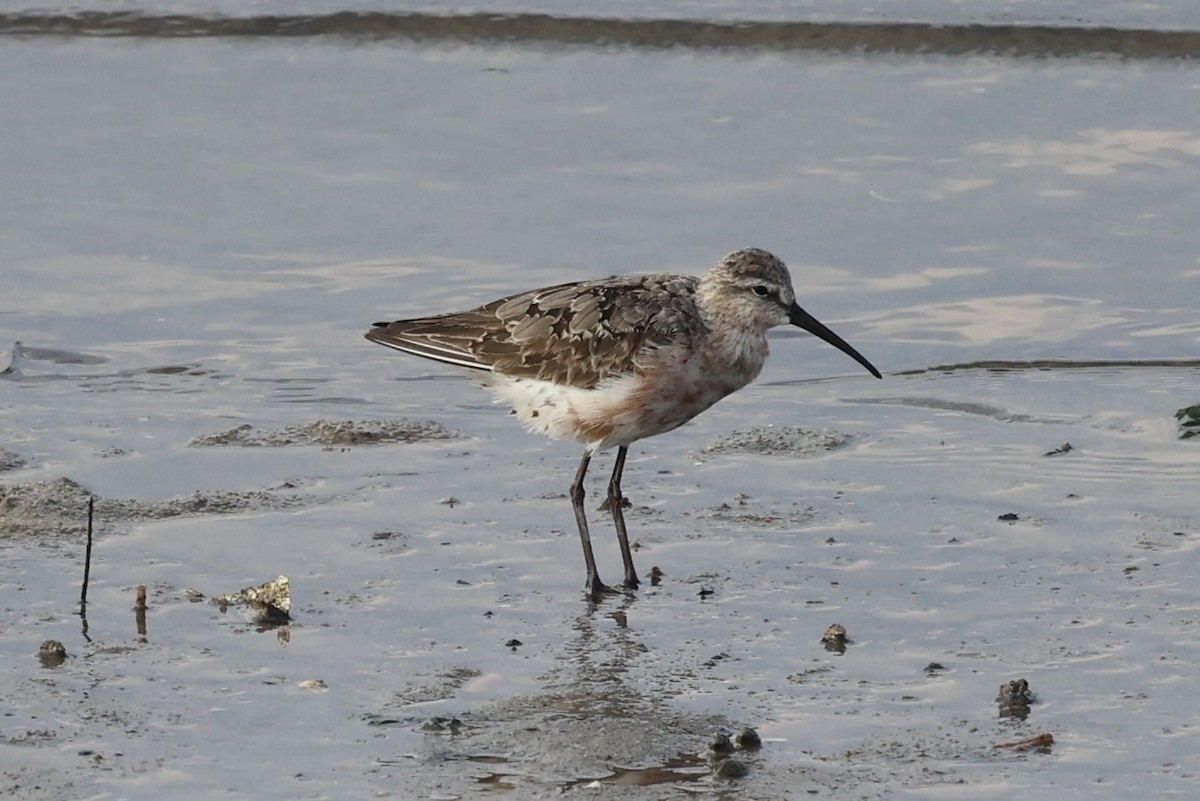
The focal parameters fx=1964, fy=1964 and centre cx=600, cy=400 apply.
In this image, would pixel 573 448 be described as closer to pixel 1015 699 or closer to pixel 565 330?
pixel 565 330

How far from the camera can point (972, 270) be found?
10688 millimetres

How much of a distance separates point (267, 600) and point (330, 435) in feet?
6.52

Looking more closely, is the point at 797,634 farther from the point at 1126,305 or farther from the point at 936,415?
the point at 1126,305

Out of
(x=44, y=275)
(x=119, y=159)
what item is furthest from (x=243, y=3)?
(x=44, y=275)

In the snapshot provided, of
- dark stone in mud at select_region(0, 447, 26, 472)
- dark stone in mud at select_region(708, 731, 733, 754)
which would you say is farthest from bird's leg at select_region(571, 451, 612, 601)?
dark stone in mud at select_region(0, 447, 26, 472)

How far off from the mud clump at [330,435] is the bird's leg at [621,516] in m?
1.10

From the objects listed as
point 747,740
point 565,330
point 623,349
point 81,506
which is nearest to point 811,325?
point 623,349

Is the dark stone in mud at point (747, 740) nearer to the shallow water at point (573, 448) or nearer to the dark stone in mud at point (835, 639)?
the shallow water at point (573, 448)

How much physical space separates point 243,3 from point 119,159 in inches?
160

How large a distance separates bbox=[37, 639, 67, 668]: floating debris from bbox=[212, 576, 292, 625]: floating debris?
2.18 feet

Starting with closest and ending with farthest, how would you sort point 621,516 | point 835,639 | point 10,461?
point 835,639, point 621,516, point 10,461

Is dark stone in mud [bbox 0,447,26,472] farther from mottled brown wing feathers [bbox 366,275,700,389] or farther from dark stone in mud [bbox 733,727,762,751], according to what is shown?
dark stone in mud [bbox 733,727,762,751]

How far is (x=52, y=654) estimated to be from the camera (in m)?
6.36

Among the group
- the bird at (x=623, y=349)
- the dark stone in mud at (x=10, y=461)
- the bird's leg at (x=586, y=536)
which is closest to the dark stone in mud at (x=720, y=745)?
the bird's leg at (x=586, y=536)
